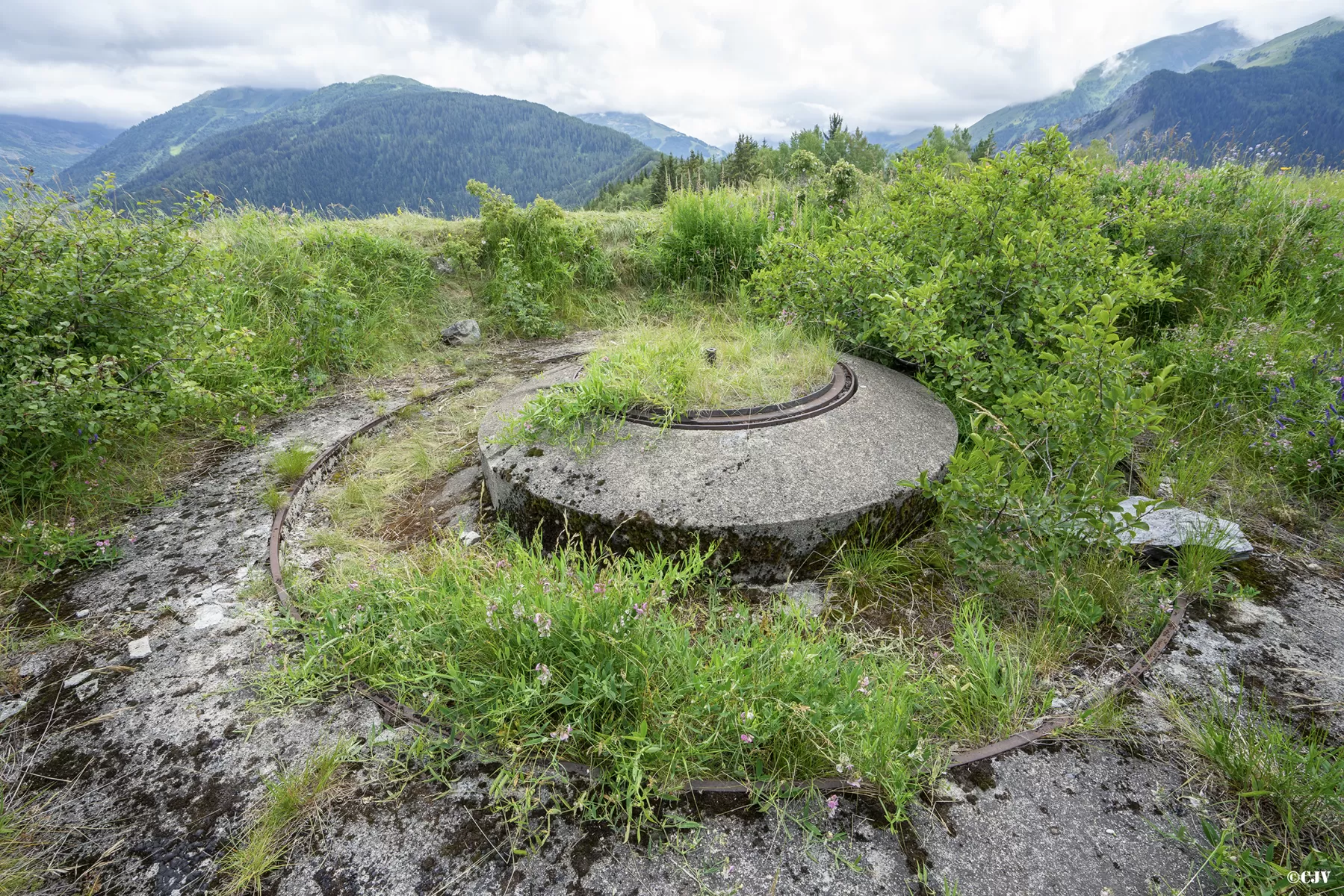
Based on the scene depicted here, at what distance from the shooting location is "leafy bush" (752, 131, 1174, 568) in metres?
2.20

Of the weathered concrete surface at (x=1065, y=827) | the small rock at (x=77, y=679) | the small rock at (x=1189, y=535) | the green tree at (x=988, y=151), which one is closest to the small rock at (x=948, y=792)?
the weathered concrete surface at (x=1065, y=827)

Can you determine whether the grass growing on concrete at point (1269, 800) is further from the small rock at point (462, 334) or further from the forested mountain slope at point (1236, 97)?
the forested mountain slope at point (1236, 97)

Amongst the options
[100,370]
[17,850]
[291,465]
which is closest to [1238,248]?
[291,465]

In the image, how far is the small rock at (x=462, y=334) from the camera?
5688 millimetres

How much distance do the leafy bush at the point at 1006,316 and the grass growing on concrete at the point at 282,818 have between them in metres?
2.26

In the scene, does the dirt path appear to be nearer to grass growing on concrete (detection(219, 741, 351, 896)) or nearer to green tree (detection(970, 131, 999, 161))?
grass growing on concrete (detection(219, 741, 351, 896))

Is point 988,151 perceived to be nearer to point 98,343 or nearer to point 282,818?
point 98,343

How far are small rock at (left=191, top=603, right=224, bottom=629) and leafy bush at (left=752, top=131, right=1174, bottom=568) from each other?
290cm

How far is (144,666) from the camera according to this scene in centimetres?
213

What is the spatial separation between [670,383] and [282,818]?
7.16ft

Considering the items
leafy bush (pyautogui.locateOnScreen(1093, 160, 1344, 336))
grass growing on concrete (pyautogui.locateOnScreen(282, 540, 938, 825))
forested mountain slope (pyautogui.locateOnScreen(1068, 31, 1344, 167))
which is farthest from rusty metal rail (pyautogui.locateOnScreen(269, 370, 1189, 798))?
forested mountain slope (pyautogui.locateOnScreen(1068, 31, 1344, 167))

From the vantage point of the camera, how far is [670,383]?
9.79 feet

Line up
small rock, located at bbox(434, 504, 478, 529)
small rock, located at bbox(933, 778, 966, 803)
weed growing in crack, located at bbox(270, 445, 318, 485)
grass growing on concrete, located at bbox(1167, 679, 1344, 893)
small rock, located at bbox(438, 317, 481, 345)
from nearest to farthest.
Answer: grass growing on concrete, located at bbox(1167, 679, 1344, 893), small rock, located at bbox(933, 778, 966, 803), small rock, located at bbox(434, 504, 478, 529), weed growing in crack, located at bbox(270, 445, 318, 485), small rock, located at bbox(438, 317, 481, 345)

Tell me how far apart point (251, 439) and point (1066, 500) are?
428 cm
